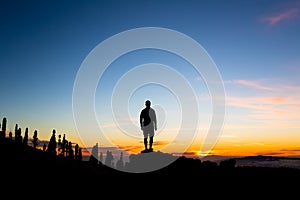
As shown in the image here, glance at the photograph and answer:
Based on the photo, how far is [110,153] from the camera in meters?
164

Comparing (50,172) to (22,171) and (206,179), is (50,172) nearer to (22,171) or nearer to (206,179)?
A: (22,171)

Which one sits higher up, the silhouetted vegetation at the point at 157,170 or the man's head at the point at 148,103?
the man's head at the point at 148,103

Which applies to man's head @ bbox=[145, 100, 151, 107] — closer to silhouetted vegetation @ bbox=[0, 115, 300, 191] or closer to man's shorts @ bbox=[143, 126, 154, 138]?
man's shorts @ bbox=[143, 126, 154, 138]

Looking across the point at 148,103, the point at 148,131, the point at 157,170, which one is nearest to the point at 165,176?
the point at 157,170

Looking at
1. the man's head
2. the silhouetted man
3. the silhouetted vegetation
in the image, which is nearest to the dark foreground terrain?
the silhouetted vegetation

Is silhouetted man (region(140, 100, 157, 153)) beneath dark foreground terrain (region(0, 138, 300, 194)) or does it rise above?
above

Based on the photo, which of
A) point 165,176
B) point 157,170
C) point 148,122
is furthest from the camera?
point 148,122

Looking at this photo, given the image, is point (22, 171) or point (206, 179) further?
point (22, 171)

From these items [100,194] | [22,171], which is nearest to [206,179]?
[100,194]

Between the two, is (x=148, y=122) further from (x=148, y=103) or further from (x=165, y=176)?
(x=165, y=176)

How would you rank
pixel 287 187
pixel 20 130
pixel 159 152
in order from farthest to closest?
1. pixel 20 130
2. pixel 159 152
3. pixel 287 187

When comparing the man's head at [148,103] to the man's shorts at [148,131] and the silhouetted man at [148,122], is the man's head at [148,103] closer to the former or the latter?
the silhouetted man at [148,122]

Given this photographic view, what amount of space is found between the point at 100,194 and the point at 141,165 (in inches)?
294

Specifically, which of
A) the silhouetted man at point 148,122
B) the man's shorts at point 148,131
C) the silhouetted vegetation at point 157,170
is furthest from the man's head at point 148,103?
the silhouetted vegetation at point 157,170
